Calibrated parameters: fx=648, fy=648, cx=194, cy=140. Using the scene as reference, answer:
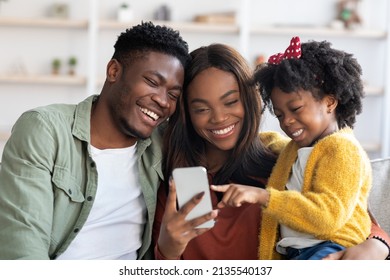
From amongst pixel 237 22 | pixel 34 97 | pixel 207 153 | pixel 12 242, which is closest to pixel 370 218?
pixel 207 153

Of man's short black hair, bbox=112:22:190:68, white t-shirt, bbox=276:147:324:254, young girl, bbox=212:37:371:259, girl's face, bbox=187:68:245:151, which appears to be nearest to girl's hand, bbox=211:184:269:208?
young girl, bbox=212:37:371:259

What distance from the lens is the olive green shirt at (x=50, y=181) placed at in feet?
5.21

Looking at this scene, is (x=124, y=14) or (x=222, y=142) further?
(x=124, y=14)

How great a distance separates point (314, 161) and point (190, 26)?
11.0 feet

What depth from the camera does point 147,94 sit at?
1.83 m

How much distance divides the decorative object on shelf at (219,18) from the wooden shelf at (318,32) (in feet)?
0.63

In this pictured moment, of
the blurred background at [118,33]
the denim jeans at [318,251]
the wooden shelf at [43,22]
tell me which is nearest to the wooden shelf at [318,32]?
the blurred background at [118,33]

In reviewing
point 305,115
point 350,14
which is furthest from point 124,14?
point 305,115

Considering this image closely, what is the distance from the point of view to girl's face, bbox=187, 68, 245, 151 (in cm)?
186

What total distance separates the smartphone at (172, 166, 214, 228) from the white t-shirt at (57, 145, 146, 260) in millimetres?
373

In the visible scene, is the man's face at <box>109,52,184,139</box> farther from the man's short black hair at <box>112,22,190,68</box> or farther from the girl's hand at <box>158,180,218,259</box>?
the girl's hand at <box>158,180,218,259</box>

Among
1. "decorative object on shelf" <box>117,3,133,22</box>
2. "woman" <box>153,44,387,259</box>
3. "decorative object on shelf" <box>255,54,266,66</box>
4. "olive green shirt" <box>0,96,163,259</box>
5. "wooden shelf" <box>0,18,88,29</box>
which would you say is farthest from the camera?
"decorative object on shelf" <box>255,54,266,66</box>

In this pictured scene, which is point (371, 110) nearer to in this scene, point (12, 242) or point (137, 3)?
point (137, 3)

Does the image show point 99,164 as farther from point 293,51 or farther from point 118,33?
point 118,33
